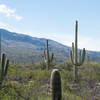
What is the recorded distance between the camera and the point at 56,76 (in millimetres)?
5445

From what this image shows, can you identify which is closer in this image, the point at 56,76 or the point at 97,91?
the point at 56,76

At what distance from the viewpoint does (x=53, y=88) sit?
5.42 meters

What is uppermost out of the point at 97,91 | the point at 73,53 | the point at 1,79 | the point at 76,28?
the point at 76,28

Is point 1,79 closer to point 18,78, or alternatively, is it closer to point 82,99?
point 82,99

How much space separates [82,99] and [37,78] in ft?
23.0

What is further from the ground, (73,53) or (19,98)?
(73,53)

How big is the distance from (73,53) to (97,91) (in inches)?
191

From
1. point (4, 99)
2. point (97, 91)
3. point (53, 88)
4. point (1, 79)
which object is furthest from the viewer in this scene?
point (97, 91)

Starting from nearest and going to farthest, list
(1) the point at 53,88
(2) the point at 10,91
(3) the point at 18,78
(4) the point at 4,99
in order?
1. (1) the point at 53,88
2. (4) the point at 4,99
3. (2) the point at 10,91
4. (3) the point at 18,78

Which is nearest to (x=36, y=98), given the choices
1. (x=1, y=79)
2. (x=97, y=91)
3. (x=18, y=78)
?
(x=1, y=79)

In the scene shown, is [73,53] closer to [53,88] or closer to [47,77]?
[47,77]

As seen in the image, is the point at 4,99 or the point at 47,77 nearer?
the point at 4,99

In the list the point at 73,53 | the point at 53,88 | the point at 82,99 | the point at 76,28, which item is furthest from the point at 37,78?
the point at 53,88

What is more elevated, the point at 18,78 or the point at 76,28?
the point at 76,28
